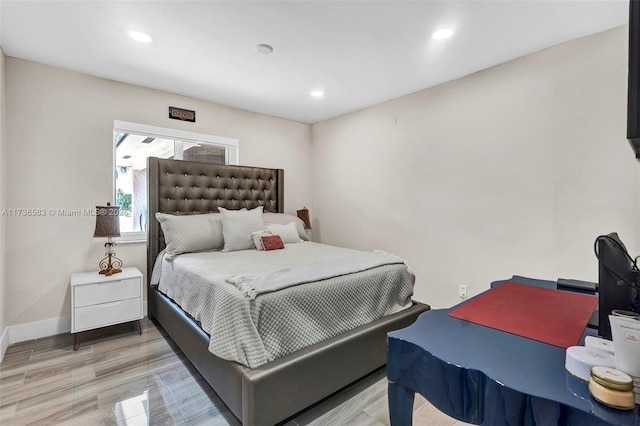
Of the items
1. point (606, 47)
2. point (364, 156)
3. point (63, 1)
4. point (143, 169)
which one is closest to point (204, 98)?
point (143, 169)

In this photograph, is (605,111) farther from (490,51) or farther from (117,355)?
(117,355)

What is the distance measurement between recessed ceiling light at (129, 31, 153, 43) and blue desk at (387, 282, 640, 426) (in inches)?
102

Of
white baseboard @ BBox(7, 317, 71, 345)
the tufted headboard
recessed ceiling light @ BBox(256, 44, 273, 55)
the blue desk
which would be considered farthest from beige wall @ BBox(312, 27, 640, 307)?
white baseboard @ BBox(7, 317, 71, 345)

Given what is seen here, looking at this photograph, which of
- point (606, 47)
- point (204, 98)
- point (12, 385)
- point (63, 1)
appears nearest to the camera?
point (63, 1)

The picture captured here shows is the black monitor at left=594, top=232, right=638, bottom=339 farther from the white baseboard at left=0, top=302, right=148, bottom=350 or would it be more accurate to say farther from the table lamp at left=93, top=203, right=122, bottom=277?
the white baseboard at left=0, top=302, right=148, bottom=350

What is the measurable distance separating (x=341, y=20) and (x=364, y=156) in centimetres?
196

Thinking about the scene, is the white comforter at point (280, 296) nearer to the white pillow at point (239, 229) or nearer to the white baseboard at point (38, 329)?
Result: the white pillow at point (239, 229)

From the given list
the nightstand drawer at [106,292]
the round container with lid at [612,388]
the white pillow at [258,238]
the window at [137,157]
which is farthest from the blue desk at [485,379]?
the window at [137,157]

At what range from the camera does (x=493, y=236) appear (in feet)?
8.85

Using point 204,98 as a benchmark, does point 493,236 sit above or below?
below

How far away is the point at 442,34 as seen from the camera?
2.18m

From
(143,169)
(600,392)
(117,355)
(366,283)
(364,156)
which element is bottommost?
(117,355)

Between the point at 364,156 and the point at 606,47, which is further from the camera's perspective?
the point at 364,156

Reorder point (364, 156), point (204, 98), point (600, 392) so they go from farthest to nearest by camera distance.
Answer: point (364, 156) → point (204, 98) → point (600, 392)
